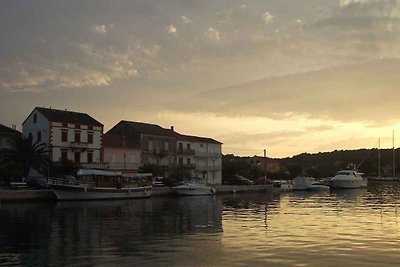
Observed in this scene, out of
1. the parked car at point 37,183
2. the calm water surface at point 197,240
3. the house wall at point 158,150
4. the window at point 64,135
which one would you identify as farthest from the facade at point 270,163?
the calm water surface at point 197,240

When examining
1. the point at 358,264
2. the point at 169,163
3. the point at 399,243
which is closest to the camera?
the point at 358,264

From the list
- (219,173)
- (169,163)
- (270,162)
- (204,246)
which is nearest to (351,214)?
(204,246)

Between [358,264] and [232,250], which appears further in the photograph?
[232,250]

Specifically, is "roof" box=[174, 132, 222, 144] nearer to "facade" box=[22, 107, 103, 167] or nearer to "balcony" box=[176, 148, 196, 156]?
"balcony" box=[176, 148, 196, 156]

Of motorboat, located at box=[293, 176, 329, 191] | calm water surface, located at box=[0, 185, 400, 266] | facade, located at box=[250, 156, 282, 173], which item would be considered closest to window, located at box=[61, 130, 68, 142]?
calm water surface, located at box=[0, 185, 400, 266]

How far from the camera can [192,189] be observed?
7250cm

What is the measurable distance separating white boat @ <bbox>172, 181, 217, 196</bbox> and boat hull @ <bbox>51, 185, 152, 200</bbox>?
18.5ft

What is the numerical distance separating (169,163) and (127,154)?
11721 mm

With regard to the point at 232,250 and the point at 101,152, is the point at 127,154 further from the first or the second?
the point at 232,250

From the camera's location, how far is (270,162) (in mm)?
157750

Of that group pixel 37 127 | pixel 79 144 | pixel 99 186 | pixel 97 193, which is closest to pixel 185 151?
pixel 79 144

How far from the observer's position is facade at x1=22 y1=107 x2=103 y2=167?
71.4 m

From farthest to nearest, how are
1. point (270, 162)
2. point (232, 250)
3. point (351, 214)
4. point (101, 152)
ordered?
point (270, 162), point (101, 152), point (351, 214), point (232, 250)

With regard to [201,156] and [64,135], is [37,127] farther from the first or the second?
[201,156]
